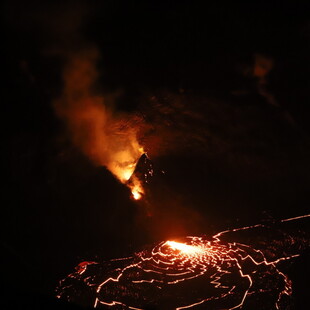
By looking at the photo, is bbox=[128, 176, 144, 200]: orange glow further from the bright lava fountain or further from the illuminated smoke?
the bright lava fountain

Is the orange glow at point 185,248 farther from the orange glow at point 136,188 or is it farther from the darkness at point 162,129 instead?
the orange glow at point 136,188

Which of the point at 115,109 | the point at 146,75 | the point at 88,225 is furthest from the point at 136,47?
the point at 88,225

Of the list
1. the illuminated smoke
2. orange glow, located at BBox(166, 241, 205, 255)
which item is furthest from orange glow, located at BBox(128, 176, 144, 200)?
orange glow, located at BBox(166, 241, 205, 255)

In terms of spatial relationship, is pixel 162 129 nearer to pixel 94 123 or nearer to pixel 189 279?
pixel 94 123

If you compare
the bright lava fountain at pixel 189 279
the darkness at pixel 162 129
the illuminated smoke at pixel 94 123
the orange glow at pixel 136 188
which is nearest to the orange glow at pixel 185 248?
the bright lava fountain at pixel 189 279

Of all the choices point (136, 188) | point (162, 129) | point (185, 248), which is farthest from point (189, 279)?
point (162, 129)

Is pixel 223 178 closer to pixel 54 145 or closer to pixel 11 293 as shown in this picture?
pixel 54 145

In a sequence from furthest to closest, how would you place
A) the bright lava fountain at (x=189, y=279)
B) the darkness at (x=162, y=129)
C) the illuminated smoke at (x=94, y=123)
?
1. the illuminated smoke at (x=94, y=123)
2. the darkness at (x=162, y=129)
3. the bright lava fountain at (x=189, y=279)
